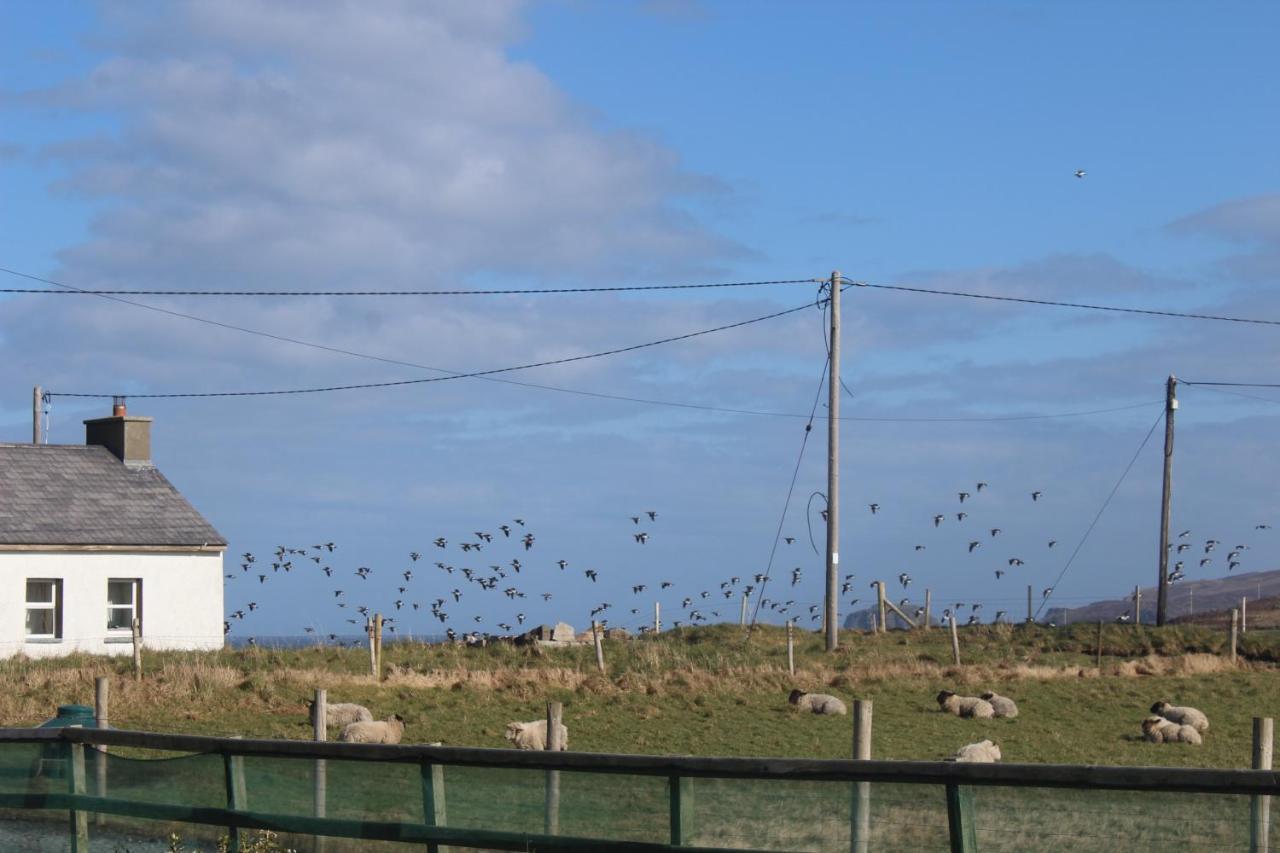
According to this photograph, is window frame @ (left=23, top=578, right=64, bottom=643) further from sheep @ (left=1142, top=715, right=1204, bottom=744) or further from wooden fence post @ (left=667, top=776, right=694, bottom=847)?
wooden fence post @ (left=667, top=776, right=694, bottom=847)

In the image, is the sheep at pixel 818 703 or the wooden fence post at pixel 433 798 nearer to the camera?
the wooden fence post at pixel 433 798

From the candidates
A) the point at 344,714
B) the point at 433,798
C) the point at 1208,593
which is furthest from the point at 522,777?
the point at 1208,593

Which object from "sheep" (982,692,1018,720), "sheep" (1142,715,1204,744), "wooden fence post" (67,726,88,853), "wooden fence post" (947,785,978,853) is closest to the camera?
"wooden fence post" (947,785,978,853)

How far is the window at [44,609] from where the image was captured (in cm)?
4128

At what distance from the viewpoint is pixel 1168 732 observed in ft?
94.3

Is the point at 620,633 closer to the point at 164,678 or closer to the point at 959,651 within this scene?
the point at 959,651

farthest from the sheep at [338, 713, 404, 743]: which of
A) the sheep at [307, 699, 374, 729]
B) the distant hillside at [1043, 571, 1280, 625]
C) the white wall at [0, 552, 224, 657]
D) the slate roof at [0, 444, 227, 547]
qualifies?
the distant hillside at [1043, 571, 1280, 625]

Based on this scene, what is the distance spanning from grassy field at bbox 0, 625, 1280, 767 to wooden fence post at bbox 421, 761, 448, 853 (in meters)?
16.6

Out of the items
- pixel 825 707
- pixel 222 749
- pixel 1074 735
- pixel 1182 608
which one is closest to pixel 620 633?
pixel 825 707

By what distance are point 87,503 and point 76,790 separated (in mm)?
36338

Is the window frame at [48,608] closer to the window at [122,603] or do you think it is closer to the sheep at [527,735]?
the window at [122,603]

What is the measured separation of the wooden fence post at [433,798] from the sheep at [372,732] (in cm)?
1686

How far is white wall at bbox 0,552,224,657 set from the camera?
40.9 m

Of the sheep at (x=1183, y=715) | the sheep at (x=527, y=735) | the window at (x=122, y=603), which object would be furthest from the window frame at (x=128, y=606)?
the sheep at (x=1183, y=715)
